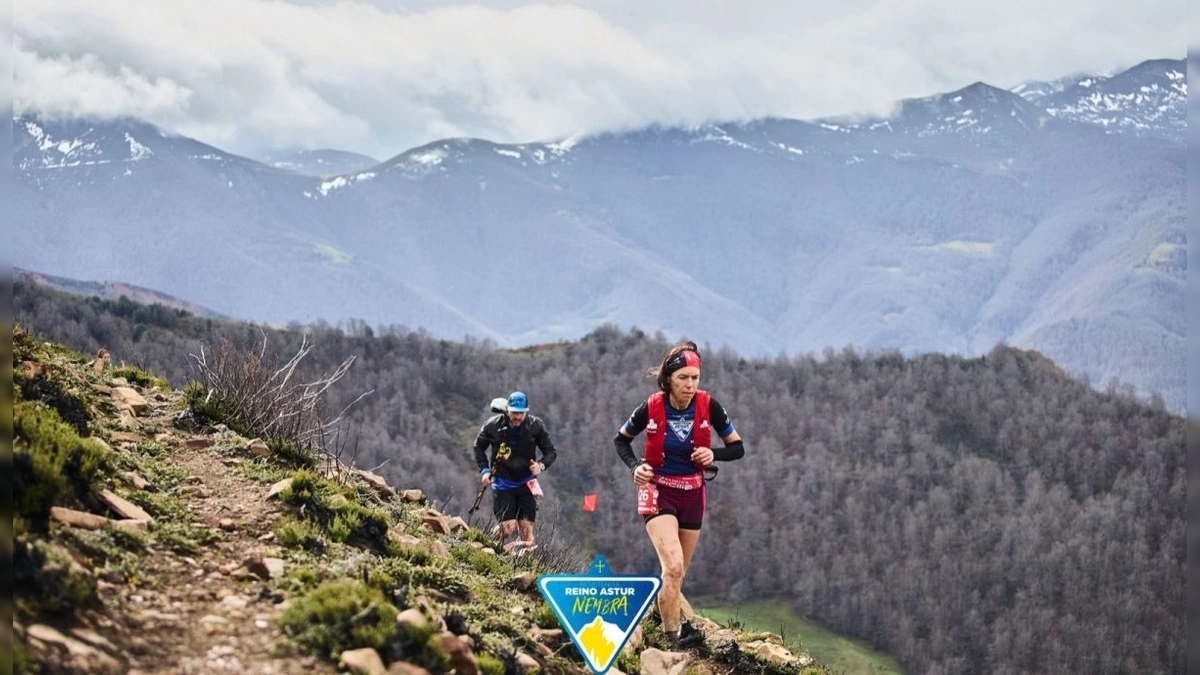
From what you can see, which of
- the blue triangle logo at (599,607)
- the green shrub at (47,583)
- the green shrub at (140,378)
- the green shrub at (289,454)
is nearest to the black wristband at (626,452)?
the blue triangle logo at (599,607)

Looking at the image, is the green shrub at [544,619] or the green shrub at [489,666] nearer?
the green shrub at [489,666]

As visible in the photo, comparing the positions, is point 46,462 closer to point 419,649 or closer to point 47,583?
point 47,583

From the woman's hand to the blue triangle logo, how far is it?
1526 mm

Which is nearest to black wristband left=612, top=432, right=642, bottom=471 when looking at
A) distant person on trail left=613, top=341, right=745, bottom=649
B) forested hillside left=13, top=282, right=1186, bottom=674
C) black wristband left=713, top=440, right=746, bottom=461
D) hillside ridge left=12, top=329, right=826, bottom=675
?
distant person on trail left=613, top=341, right=745, bottom=649

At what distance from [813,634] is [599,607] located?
95.8 m

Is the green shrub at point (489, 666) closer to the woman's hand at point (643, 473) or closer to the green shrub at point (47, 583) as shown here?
the green shrub at point (47, 583)

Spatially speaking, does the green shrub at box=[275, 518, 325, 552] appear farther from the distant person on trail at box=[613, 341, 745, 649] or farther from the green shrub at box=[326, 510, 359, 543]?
the distant person on trail at box=[613, 341, 745, 649]

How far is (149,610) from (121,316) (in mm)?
108388

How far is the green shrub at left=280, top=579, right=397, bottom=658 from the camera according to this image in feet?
20.6

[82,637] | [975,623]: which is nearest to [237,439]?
[82,637]

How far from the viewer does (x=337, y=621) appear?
6449 millimetres

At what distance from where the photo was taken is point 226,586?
7.02 m

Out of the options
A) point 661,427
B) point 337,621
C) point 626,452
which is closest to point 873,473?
point 626,452

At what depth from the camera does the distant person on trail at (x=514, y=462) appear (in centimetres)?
1391
